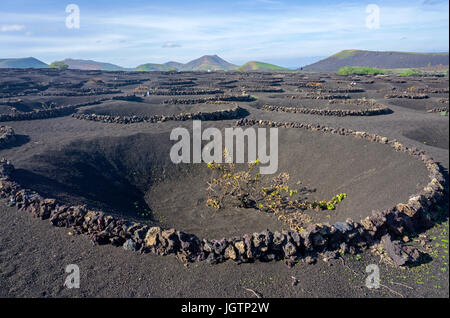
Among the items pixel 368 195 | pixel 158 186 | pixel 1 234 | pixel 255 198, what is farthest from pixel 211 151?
pixel 1 234

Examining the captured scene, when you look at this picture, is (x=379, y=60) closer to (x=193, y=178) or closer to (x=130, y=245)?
(x=193, y=178)

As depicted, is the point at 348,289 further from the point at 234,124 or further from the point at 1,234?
the point at 234,124

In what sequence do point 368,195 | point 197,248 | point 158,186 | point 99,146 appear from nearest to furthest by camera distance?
point 197,248, point 368,195, point 158,186, point 99,146

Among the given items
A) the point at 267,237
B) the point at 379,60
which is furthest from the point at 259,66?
the point at 267,237

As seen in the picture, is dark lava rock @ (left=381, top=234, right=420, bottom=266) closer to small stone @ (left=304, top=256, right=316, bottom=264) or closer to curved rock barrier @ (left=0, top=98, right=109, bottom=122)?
small stone @ (left=304, top=256, right=316, bottom=264)

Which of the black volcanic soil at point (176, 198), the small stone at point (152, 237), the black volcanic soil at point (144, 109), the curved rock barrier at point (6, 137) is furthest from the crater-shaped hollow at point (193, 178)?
the black volcanic soil at point (144, 109)
